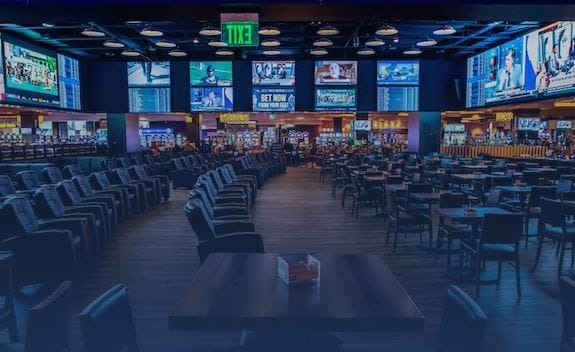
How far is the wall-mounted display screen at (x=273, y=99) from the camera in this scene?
530 inches

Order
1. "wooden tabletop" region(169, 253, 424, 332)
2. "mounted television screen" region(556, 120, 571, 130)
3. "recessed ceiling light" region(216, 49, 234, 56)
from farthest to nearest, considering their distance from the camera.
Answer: "mounted television screen" region(556, 120, 571, 130)
"recessed ceiling light" region(216, 49, 234, 56)
"wooden tabletop" region(169, 253, 424, 332)

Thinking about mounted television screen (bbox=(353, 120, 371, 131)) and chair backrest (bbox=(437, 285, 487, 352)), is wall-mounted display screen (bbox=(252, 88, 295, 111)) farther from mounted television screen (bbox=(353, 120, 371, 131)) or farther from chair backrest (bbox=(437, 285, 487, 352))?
chair backrest (bbox=(437, 285, 487, 352))

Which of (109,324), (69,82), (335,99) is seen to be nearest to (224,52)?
(335,99)

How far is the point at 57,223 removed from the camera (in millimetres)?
4668

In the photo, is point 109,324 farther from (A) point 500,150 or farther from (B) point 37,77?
(A) point 500,150

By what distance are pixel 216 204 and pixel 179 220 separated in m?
2.28

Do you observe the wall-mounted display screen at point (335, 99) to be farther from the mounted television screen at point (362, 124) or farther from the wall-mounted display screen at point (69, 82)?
the wall-mounted display screen at point (69, 82)

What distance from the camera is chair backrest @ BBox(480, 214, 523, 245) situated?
13.2 feet

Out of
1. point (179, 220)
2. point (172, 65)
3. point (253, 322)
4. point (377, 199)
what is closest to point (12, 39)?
point (172, 65)

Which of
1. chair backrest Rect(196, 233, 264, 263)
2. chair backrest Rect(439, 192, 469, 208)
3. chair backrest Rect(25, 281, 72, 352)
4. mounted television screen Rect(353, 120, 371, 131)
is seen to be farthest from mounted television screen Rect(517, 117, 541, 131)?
chair backrest Rect(25, 281, 72, 352)

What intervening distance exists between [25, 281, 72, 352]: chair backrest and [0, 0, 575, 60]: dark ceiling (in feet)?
11.4

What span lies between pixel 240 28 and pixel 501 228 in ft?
10.3

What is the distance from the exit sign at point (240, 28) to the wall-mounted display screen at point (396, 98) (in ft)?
29.5

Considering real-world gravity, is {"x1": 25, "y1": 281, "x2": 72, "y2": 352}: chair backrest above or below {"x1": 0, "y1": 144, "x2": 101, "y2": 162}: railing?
below
